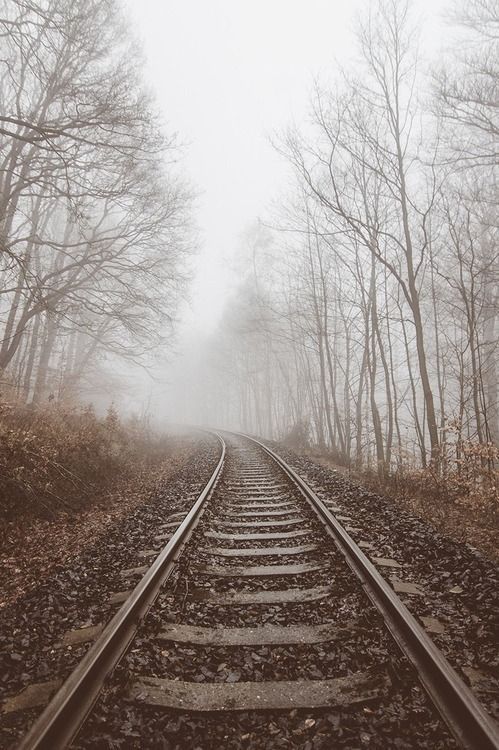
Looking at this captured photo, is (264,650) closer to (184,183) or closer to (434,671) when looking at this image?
(434,671)

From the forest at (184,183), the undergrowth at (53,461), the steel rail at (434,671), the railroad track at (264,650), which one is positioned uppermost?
the forest at (184,183)

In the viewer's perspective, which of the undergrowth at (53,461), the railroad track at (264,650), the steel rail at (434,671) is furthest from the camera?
the undergrowth at (53,461)

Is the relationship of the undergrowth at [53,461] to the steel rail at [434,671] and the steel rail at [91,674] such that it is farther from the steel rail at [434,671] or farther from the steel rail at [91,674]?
the steel rail at [434,671]

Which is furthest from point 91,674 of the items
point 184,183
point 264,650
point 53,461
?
point 184,183

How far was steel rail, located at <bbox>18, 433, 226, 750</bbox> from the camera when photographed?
81.6 inches

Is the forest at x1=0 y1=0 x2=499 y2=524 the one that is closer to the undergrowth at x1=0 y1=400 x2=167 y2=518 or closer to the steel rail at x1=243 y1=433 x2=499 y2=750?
the undergrowth at x1=0 y1=400 x2=167 y2=518

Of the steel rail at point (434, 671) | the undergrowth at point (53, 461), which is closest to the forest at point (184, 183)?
the undergrowth at point (53, 461)

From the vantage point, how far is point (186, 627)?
10.5 ft

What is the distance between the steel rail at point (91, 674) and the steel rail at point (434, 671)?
195 centimetres

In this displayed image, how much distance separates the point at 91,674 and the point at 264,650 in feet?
3.82

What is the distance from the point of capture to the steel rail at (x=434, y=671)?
6.61ft

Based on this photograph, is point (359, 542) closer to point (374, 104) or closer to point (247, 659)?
point (247, 659)

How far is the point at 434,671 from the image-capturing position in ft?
8.13

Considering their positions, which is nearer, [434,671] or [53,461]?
[434,671]
